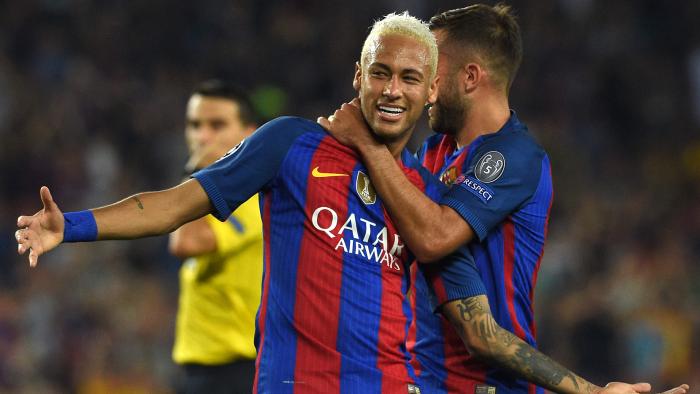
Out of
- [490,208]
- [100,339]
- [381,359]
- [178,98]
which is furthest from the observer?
[178,98]

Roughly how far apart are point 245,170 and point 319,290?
16.7 inches

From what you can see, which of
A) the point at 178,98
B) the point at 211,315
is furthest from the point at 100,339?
the point at 211,315

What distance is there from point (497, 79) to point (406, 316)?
1.19 metres

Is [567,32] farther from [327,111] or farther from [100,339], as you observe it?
[100,339]

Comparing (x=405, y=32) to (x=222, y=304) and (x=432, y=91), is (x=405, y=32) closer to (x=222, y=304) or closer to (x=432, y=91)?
(x=432, y=91)

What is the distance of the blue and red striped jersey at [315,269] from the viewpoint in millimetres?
3400

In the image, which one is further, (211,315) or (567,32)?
(567,32)

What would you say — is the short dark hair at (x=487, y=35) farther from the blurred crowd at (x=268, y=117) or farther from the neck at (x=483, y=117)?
the blurred crowd at (x=268, y=117)

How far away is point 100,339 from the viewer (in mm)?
9570

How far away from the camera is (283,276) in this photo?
345 cm

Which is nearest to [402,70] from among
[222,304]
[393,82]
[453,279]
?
[393,82]

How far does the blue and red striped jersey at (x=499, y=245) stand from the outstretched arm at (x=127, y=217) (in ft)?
3.16

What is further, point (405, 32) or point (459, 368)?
point (459, 368)

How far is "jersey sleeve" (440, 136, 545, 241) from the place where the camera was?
12.7 ft
